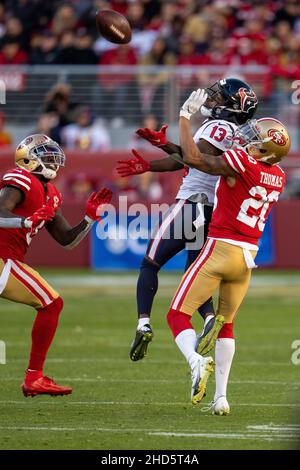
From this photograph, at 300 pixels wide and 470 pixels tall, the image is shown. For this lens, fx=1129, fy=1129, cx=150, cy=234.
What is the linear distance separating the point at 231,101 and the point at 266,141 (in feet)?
2.38

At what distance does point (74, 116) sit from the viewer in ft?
53.4

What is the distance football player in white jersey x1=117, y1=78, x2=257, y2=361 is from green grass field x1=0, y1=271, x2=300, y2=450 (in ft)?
1.89

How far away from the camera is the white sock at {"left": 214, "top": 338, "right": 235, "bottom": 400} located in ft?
22.0

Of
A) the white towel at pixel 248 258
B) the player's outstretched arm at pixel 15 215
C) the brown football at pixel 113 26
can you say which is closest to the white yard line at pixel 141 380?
the player's outstretched arm at pixel 15 215

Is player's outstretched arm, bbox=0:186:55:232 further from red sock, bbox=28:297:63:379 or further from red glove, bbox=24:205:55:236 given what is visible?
red sock, bbox=28:297:63:379

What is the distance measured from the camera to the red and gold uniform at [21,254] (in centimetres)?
712

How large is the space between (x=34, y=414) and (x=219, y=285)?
4.42ft

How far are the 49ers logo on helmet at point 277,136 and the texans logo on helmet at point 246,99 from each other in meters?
0.62

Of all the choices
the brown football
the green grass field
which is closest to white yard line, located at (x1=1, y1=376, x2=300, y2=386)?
the green grass field

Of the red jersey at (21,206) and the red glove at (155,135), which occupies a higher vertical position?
the red glove at (155,135)

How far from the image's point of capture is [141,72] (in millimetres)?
16391

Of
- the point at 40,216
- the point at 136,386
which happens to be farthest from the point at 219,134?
the point at 136,386

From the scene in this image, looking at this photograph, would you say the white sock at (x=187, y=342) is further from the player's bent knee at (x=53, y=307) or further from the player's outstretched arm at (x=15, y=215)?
the player's outstretched arm at (x=15, y=215)
